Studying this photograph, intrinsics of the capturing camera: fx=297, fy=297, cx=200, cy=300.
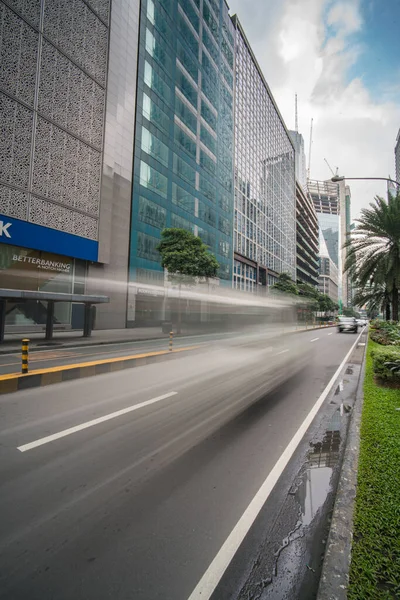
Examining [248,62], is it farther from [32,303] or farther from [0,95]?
[32,303]

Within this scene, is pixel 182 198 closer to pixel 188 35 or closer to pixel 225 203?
pixel 225 203

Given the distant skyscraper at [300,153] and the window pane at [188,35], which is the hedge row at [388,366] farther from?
the distant skyscraper at [300,153]

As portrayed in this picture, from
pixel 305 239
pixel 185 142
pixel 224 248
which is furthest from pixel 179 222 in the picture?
pixel 305 239

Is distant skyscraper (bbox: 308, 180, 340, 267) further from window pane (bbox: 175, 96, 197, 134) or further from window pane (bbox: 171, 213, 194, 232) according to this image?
window pane (bbox: 171, 213, 194, 232)

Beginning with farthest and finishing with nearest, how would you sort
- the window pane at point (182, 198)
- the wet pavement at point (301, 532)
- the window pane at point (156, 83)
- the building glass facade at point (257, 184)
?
the building glass facade at point (257, 184), the window pane at point (182, 198), the window pane at point (156, 83), the wet pavement at point (301, 532)

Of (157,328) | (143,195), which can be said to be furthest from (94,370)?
(143,195)

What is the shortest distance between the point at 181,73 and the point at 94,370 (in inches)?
1663

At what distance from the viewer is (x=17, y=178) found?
19.1 metres

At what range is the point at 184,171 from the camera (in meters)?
37.2

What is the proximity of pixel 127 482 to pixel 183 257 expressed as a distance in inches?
870

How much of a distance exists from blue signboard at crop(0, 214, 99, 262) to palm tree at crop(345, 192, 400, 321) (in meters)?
19.0

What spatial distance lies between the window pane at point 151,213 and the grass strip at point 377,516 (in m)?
29.0

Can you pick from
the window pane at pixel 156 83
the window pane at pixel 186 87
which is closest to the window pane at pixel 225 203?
the window pane at pixel 186 87

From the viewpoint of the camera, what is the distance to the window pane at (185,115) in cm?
3656
